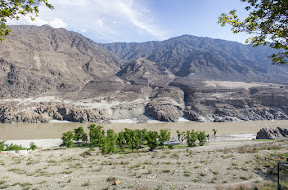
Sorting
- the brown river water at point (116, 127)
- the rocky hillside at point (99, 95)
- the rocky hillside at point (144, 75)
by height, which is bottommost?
the brown river water at point (116, 127)

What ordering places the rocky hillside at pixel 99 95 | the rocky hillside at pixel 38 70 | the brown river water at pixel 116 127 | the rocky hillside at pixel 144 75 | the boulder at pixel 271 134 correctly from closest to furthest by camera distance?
1. the boulder at pixel 271 134
2. the brown river water at pixel 116 127
3. the rocky hillside at pixel 99 95
4. the rocky hillside at pixel 38 70
5. the rocky hillside at pixel 144 75

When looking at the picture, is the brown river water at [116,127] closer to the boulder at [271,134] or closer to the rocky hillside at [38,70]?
the boulder at [271,134]

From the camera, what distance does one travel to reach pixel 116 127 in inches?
1946

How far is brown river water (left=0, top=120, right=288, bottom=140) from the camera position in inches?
1592

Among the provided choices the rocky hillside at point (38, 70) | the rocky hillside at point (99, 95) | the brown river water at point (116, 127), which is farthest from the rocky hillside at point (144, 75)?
the brown river water at point (116, 127)

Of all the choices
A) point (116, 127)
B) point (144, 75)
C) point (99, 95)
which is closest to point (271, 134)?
point (116, 127)

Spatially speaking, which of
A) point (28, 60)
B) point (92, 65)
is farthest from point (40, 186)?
point (92, 65)

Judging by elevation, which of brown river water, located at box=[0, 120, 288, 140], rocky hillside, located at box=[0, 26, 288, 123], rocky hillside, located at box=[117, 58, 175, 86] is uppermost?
rocky hillside, located at box=[117, 58, 175, 86]

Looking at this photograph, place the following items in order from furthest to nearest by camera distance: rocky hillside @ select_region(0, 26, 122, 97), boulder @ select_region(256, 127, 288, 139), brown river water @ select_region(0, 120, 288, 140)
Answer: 1. rocky hillside @ select_region(0, 26, 122, 97)
2. brown river water @ select_region(0, 120, 288, 140)
3. boulder @ select_region(256, 127, 288, 139)

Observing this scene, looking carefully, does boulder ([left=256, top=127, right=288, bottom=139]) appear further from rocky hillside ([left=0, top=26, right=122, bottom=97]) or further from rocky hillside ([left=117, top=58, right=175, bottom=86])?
rocky hillside ([left=0, top=26, right=122, bottom=97])

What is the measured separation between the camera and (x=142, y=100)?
69.6 meters

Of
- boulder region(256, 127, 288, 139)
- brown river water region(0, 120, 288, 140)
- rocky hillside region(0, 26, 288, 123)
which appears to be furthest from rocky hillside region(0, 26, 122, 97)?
boulder region(256, 127, 288, 139)

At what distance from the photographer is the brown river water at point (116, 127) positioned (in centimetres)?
4044

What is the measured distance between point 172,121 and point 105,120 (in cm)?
2077
